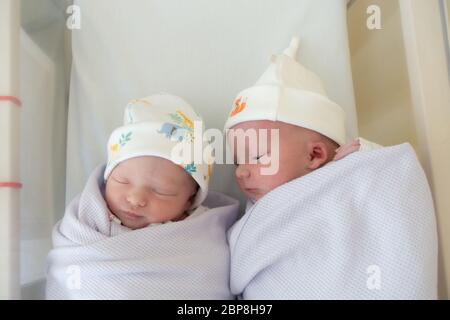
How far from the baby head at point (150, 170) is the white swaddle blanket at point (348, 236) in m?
0.15

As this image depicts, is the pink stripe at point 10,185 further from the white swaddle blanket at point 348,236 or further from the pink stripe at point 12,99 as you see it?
the white swaddle blanket at point 348,236

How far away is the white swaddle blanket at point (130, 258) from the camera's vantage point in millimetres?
769

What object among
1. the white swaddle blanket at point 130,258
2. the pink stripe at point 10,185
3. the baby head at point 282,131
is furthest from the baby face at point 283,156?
the pink stripe at point 10,185

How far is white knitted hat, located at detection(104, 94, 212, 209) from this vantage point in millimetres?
895

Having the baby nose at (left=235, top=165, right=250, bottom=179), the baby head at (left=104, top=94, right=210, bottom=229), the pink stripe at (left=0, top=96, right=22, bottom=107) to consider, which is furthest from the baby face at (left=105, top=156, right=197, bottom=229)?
the pink stripe at (left=0, top=96, right=22, bottom=107)

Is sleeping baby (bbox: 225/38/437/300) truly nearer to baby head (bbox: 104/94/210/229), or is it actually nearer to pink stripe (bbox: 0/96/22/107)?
baby head (bbox: 104/94/210/229)

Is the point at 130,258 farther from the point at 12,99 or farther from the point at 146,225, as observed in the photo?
the point at 12,99

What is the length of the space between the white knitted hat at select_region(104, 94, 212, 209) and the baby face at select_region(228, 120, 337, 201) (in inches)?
3.6

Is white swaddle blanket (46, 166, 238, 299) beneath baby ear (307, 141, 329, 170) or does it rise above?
beneath
